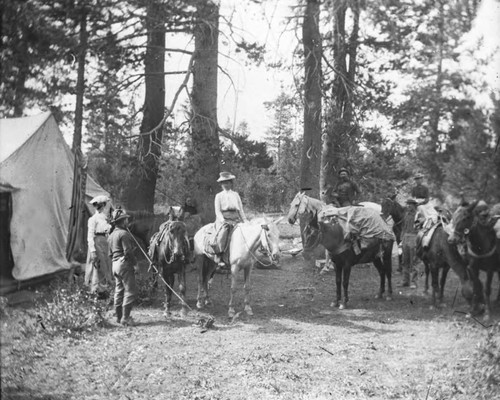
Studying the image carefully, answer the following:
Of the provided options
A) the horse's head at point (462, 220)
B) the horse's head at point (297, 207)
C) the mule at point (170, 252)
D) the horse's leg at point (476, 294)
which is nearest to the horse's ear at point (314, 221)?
the horse's head at point (297, 207)

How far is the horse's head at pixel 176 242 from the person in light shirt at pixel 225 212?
1.89ft

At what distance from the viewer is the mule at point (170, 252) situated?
7.54m

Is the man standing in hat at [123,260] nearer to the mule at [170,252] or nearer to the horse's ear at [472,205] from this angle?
the mule at [170,252]

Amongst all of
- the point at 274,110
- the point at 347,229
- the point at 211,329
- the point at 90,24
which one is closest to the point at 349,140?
the point at 347,229

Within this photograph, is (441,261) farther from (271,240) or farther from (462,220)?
(462,220)

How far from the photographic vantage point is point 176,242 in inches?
296

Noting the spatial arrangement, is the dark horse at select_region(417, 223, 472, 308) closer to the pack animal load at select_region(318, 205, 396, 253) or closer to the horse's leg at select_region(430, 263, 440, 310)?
the horse's leg at select_region(430, 263, 440, 310)

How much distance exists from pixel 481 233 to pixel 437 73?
68.0 inches

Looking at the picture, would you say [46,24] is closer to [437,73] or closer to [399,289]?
[437,73]

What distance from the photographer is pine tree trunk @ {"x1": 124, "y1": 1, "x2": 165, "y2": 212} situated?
160 inches

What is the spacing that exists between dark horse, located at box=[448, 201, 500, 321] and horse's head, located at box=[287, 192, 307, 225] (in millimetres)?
3681

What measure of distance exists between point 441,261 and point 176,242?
13.2 ft

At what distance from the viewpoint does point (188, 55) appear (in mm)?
4984

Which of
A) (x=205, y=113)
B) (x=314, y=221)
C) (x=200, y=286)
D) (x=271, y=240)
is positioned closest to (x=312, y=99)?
(x=314, y=221)
